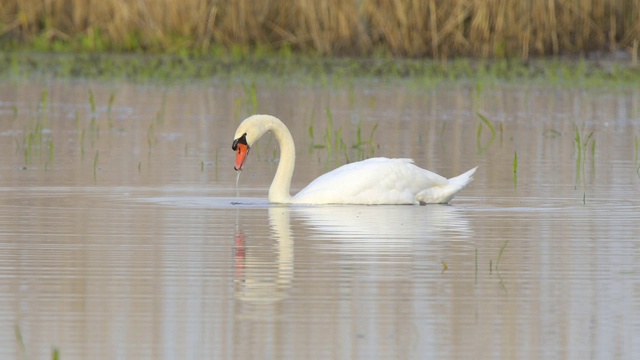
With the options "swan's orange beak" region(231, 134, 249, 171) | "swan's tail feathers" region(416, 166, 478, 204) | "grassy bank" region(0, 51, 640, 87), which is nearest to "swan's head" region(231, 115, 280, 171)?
"swan's orange beak" region(231, 134, 249, 171)

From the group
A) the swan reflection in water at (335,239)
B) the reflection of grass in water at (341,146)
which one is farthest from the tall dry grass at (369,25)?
the swan reflection in water at (335,239)

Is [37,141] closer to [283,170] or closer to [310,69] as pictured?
[283,170]

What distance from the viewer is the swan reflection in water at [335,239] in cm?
716

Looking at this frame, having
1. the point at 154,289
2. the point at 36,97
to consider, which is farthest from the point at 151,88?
the point at 154,289

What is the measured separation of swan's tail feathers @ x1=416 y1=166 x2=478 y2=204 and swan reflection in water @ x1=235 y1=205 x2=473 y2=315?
0.24 feet

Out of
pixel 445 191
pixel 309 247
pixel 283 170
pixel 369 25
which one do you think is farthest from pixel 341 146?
pixel 369 25

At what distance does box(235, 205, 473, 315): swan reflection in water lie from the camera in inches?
282

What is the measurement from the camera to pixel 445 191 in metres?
10.6

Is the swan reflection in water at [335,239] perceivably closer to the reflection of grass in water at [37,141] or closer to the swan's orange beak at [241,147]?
the swan's orange beak at [241,147]

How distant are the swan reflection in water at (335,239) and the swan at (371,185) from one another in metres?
0.07

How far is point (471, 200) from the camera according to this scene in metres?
10.8

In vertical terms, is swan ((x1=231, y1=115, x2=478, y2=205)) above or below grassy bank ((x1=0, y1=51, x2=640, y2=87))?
below

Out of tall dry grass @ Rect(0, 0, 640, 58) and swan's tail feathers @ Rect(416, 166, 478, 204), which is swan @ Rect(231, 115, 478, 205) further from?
tall dry grass @ Rect(0, 0, 640, 58)

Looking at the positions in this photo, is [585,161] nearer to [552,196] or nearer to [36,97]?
[552,196]
